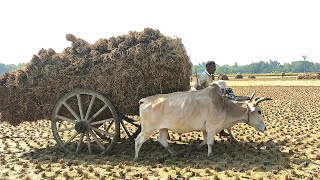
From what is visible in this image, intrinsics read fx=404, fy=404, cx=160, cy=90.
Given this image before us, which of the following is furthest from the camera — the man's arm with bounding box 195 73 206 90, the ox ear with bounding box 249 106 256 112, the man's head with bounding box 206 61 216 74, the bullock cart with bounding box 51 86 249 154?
the man's arm with bounding box 195 73 206 90

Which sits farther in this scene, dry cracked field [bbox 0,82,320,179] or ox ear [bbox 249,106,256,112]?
ox ear [bbox 249,106,256,112]

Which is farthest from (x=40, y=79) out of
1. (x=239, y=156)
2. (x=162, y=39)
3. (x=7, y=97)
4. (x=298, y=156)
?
(x=298, y=156)

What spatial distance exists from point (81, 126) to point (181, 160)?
8.72ft

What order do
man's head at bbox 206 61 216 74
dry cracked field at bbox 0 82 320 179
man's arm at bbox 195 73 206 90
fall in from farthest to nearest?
1. man's arm at bbox 195 73 206 90
2. man's head at bbox 206 61 216 74
3. dry cracked field at bbox 0 82 320 179

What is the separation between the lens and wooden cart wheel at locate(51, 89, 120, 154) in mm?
10055

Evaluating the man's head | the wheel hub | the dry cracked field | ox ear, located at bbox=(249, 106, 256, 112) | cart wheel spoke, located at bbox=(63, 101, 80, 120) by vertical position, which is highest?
the man's head

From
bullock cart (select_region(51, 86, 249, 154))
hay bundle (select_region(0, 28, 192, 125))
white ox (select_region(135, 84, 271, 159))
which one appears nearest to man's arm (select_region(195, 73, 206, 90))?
hay bundle (select_region(0, 28, 192, 125))

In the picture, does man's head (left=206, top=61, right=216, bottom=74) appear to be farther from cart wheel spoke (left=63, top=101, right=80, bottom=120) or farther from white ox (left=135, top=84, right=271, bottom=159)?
cart wheel spoke (left=63, top=101, right=80, bottom=120)

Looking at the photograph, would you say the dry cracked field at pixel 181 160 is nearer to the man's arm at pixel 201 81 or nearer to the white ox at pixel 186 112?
the white ox at pixel 186 112

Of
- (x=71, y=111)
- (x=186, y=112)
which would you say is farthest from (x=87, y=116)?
(x=186, y=112)

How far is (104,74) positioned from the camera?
10.2 m

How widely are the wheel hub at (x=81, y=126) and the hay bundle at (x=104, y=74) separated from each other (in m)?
0.89

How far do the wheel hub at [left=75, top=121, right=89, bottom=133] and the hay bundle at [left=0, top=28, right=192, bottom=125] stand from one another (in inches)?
35.2

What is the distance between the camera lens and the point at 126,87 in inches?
402
